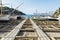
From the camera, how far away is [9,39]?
26.5ft

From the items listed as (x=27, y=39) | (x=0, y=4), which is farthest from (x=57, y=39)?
(x=0, y=4)

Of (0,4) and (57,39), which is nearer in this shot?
(57,39)

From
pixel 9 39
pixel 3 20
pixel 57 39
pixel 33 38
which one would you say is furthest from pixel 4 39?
pixel 3 20

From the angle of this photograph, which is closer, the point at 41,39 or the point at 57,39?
the point at 41,39

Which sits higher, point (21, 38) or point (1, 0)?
point (1, 0)

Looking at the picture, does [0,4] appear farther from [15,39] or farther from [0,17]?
[15,39]

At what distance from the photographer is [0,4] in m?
34.5

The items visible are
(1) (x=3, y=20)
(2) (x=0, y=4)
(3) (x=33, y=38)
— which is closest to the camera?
A: (3) (x=33, y=38)

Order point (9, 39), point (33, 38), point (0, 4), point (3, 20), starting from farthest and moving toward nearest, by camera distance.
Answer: point (0, 4) → point (3, 20) → point (33, 38) → point (9, 39)

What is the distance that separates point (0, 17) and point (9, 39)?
1813 centimetres

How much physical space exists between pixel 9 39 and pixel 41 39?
1.53 meters

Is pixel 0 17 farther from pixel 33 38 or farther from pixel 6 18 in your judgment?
pixel 33 38


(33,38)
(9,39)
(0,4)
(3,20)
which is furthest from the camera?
(0,4)

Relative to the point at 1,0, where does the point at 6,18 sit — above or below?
below
